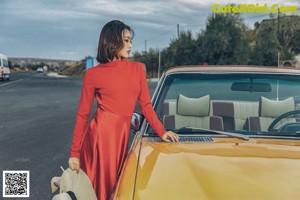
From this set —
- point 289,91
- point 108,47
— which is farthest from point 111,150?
point 289,91

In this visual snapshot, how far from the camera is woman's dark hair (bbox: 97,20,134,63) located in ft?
10.1

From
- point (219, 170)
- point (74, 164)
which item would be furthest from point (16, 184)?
point (219, 170)

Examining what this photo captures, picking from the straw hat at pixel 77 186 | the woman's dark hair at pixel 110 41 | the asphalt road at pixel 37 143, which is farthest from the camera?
the asphalt road at pixel 37 143

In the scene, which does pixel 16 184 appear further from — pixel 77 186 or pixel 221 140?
pixel 221 140

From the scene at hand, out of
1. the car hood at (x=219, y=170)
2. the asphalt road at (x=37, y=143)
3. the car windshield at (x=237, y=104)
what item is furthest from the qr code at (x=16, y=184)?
the car hood at (x=219, y=170)

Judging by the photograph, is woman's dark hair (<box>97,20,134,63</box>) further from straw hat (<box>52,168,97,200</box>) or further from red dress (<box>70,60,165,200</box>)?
straw hat (<box>52,168,97,200</box>)

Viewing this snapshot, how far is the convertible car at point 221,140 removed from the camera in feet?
6.76

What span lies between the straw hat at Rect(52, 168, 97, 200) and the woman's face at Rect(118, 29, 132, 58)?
848 mm

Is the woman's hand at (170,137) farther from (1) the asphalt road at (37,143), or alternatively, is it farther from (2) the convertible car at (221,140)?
(1) the asphalt road at (37,143)

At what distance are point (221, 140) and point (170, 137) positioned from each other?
34 cm

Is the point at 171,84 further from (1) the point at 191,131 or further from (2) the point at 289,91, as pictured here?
(2) the point at 289,91

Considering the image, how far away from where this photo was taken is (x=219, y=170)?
2.25m

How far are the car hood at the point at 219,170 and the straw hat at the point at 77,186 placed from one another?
41 centimetres

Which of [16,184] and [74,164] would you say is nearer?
[74,164]
